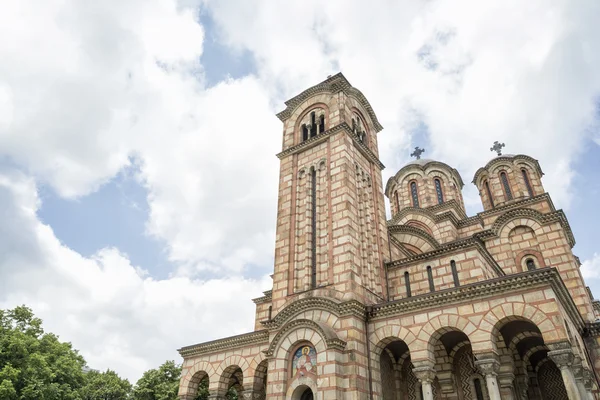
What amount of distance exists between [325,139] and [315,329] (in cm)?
884

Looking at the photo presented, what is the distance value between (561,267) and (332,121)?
12873 mm

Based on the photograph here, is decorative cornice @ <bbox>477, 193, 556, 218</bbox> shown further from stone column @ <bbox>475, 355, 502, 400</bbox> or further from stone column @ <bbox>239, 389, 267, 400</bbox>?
stone column @ <bbox>239, 389, 267, 400</bbox>

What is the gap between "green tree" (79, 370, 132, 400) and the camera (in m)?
27.1

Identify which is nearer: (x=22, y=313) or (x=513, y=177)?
(x=22, y=313)

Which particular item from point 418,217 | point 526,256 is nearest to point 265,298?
point 418,217

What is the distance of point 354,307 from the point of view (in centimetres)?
1407

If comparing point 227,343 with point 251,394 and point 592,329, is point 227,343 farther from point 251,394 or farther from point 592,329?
point 592,329

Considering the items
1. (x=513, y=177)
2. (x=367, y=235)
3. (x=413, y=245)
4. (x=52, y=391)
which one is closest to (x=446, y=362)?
(x=367, y=235)

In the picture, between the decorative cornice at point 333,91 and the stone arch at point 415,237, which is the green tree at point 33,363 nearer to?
the decorative cornice at point 333,91

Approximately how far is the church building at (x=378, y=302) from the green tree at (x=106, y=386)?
12768mm

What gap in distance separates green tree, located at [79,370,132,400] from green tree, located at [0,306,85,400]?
1.83 meters

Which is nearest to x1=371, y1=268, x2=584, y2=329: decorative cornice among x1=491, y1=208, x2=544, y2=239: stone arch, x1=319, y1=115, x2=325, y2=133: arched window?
x1=491, y1=208, x2=544, y2=239: stone arch

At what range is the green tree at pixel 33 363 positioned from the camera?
2055 cm

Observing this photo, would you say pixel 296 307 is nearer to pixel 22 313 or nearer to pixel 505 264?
pixel 505 264
